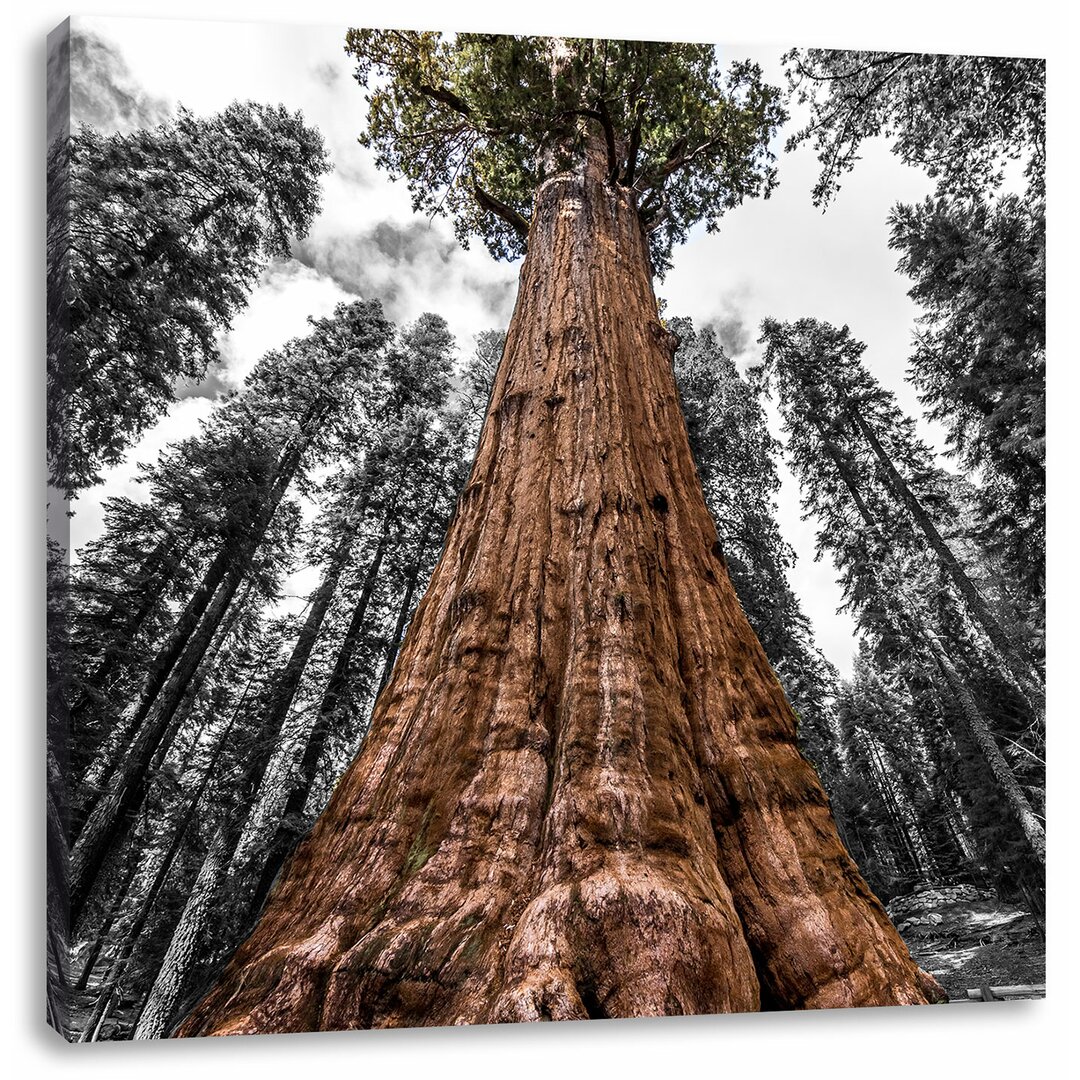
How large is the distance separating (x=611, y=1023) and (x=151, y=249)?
146 inches

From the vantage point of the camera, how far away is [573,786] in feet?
6.75

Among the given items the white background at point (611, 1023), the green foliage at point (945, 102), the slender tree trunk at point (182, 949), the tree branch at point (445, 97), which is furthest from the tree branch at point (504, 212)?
the slender tree trunk at point (182, 949)

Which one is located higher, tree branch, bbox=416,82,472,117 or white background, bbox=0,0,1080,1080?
tree branch, bbox=416,82,472,117

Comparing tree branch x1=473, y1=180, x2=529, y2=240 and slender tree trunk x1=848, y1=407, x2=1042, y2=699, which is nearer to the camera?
slender tree trunk x1=848, y1=407, x2=1042, y2=699

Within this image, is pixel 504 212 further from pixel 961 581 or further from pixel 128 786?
pixel 128 786

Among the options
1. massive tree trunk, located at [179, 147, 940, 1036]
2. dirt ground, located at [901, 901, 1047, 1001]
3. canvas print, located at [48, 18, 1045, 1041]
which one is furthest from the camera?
dirt ground, located at [901, 901, 1047, 1001]

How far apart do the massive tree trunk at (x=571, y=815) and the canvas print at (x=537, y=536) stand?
0.01 metres

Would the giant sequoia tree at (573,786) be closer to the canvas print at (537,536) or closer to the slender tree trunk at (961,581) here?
the canvas print at (537,536)

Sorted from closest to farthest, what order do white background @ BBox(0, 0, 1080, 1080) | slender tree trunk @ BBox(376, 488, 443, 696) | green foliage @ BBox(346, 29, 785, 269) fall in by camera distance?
1. white background @ BBox(0, 0, 1080, 1080)
2. green foliage @ BBox(346, 29, 785, 269)
3. slender tree trunk @ BBox(376, 488, 443, 696)

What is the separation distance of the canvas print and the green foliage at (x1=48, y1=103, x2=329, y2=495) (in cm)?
2

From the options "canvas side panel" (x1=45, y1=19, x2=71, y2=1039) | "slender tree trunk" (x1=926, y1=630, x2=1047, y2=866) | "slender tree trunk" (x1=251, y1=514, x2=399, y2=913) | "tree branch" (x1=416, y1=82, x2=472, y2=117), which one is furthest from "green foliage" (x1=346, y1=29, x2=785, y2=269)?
"slender tree trunk" (x1=926, y1=630, x2=1047, y2=866)

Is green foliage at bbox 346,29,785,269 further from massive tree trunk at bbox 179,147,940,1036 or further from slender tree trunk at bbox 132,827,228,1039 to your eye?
slender tree trunk at bbox 132,827,228,1039

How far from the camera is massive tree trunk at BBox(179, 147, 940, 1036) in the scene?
1812mm

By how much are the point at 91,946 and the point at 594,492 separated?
245 centimetres
